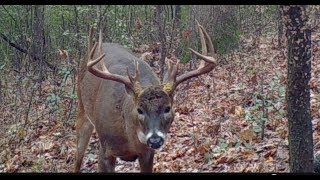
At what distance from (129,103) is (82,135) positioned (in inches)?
39.8

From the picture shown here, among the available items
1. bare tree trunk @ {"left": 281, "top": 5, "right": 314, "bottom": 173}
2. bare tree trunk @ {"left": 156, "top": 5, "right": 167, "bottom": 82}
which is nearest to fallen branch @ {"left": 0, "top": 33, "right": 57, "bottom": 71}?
bare tree trunk @ {"left": 156, "top": 5, "right": 167, "bottom": 82}

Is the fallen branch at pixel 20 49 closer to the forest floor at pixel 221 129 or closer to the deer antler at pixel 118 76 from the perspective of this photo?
the forest floor at pixel 221 129

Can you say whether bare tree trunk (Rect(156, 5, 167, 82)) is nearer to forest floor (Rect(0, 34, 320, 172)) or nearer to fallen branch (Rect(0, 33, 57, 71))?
forest floor (Rect(0, 34, 320, 172))

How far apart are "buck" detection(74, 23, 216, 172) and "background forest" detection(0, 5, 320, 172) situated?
0.44 meters

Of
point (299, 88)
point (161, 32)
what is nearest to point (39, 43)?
point (161, 32)

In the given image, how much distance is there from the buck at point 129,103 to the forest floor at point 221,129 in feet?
1.25

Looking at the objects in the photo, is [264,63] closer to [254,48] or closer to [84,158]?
[254,48]

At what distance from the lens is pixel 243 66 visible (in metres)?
5.75

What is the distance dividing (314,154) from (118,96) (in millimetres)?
1292

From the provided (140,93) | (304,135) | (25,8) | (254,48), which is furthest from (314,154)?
(25,8)

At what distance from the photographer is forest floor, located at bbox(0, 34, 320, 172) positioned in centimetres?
469

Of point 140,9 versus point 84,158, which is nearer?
point 84,158

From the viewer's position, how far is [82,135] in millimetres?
5031

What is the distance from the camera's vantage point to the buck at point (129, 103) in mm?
3926
